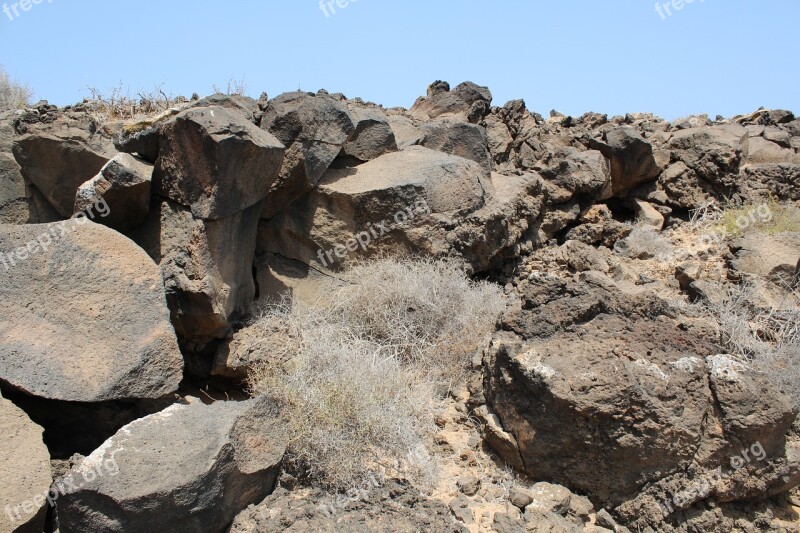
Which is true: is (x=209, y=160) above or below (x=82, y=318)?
above

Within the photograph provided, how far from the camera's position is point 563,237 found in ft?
26.2

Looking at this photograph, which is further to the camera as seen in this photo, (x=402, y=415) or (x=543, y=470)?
(x=402, y=415)

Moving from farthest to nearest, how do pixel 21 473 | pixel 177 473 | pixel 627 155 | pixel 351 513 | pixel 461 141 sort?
pixel 627 155 → pixel 461 141 → pixel 351 513 → pixel 21 473 → pixel 177 473

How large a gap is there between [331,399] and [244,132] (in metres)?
1.93

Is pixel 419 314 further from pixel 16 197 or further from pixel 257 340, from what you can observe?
pixel 16 197

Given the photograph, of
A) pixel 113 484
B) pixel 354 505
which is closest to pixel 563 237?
pixel 354 505

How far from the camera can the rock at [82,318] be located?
4.09 m

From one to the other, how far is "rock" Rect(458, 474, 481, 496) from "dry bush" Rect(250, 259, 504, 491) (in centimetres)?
18

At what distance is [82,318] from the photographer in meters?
4.29

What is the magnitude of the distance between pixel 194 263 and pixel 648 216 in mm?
5388

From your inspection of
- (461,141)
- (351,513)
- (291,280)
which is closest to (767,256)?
(461,141)

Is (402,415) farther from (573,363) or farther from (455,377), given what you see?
(573,363)

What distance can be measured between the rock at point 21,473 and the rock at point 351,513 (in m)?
0.99

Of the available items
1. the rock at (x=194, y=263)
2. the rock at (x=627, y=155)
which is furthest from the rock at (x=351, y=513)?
the rock at (x=627, y=155)
